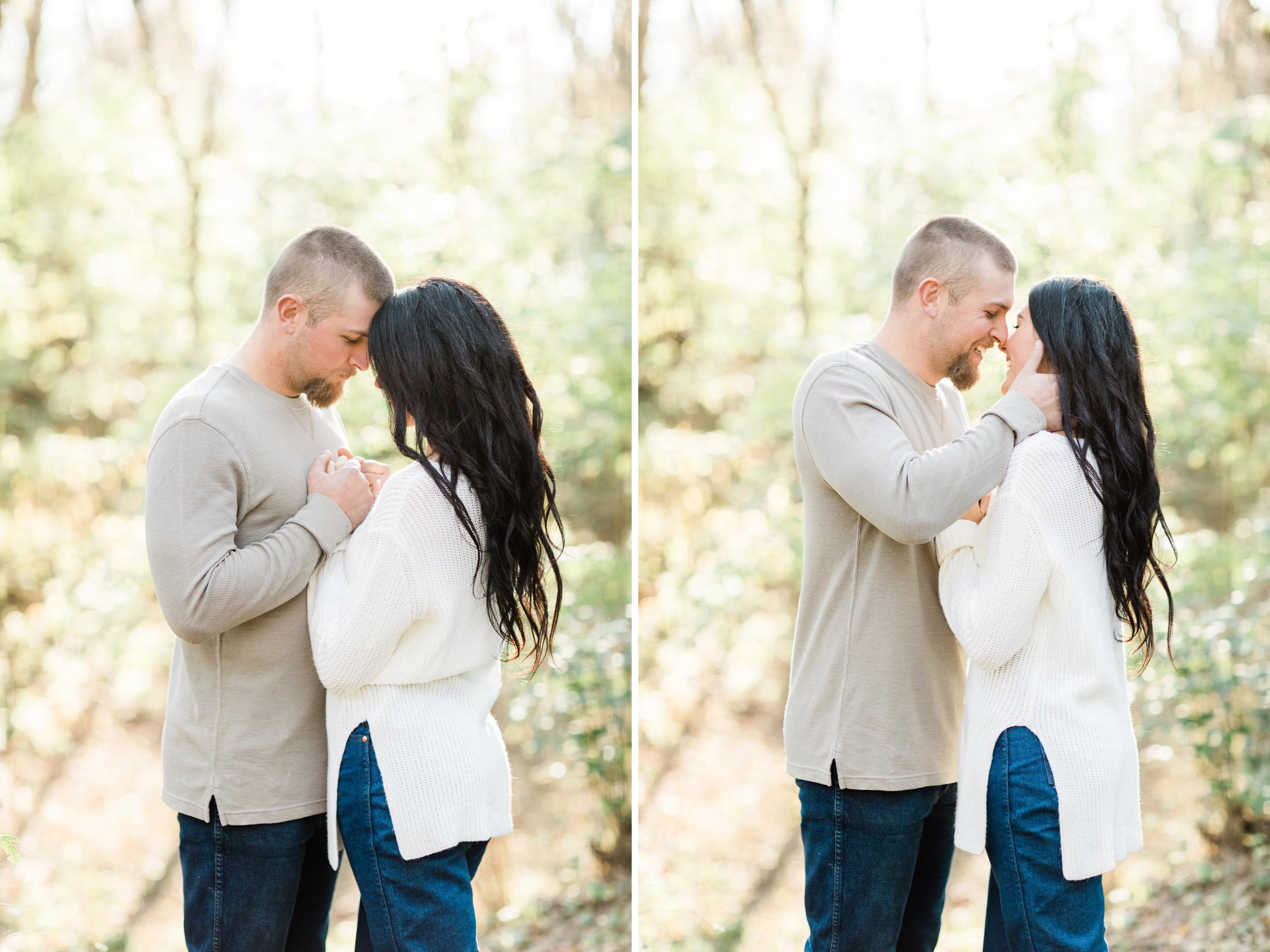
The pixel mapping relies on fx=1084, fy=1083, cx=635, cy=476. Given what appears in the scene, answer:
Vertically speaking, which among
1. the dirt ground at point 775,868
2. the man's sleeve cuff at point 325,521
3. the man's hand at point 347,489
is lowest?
the dirt ground at point 775,868

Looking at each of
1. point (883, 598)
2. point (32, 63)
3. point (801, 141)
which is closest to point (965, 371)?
point (883, 598)

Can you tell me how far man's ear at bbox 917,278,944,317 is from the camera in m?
2.01

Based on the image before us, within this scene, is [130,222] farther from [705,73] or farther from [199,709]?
[199,709]

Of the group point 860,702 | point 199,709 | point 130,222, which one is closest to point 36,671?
point 130,222

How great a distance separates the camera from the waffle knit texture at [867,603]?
1.86 meters

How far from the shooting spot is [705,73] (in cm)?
436

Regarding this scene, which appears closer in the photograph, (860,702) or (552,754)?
(860,702)

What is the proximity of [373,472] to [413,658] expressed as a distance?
0.37m

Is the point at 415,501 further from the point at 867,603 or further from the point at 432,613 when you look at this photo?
the point at 867,603

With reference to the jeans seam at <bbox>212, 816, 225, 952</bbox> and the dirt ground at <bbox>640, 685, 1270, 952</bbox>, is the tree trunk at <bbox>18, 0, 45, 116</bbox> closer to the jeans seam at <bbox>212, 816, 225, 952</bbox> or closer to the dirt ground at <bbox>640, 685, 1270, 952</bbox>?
the jeans seam at <bbox>212, 816, 225, 952</bbox>

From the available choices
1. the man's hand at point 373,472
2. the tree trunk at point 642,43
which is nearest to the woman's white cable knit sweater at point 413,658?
the man's hand at point 373,472

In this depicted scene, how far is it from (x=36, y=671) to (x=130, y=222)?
66.9 inches

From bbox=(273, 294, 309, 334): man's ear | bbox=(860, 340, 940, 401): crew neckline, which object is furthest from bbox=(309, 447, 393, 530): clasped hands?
bbox=(860, 340, 940, 401): crew neckline

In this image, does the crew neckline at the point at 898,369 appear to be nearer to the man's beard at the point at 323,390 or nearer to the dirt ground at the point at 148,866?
the man's beard at the point at 323,390
